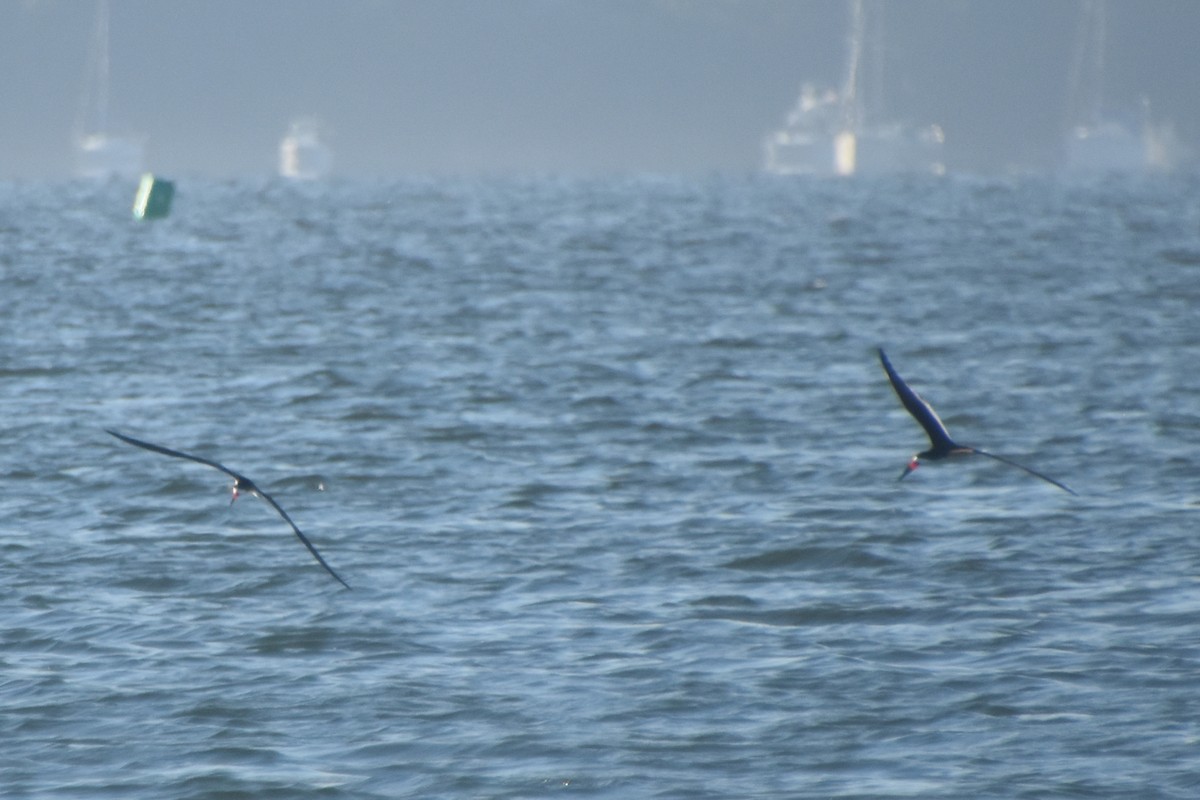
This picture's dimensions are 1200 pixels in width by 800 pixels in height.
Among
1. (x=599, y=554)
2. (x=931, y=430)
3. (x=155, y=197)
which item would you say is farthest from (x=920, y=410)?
(x=155, y=197)

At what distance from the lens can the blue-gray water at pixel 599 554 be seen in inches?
467

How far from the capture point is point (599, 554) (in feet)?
54.6

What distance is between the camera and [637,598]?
15.1 m

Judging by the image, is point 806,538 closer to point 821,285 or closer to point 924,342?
point 924,342

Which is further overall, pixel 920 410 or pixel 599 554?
pixel 599 554

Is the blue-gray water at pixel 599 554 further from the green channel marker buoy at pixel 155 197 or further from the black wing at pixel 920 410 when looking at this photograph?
the green channel marker buoy at pixel 155 197

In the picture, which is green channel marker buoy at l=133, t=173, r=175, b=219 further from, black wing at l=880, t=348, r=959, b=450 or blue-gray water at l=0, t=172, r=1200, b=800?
black wing at l=880, t=348, r=959, b=450

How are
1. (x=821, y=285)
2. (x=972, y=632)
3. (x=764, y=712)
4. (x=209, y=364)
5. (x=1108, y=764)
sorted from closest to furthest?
(x=1108, y=764) < (x=764, y=712) < (x=972, y=632) < (x=209, y=364) < (x=821, y=285)

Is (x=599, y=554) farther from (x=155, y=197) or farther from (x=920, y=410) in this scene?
(x=155, y=197)

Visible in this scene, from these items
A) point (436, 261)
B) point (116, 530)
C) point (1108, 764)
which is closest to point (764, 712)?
point (1108, 764)

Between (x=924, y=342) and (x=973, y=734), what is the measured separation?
2112cm

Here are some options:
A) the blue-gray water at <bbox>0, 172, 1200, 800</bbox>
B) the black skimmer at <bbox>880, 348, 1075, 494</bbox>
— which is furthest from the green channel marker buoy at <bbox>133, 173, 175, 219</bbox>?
the black skimmer at <bbox>880, 348, 1075, 494</bbox>

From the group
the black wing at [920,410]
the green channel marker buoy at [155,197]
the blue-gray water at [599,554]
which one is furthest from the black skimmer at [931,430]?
the green channel marker buoy at [155,197]

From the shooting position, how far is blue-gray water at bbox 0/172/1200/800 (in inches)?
467
